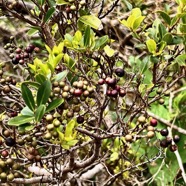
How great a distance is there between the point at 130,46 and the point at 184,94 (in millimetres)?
932

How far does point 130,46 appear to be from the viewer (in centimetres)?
275

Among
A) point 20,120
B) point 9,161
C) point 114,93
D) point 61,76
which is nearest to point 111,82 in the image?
point 114,93

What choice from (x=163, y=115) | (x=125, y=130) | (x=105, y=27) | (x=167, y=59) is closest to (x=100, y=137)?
(x=125, y=130)

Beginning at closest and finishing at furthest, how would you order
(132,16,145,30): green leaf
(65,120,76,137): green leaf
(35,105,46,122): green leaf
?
(35,105,46,122): green leaf < (65,120,76,137): green leaf < (132,16,145,30): green leaf

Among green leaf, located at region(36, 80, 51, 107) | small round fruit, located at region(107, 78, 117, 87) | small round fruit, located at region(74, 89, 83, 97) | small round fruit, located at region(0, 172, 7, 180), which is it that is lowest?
small round fruit, located at region(0, 172, 7, 180)

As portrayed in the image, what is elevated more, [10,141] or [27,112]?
[27,112]

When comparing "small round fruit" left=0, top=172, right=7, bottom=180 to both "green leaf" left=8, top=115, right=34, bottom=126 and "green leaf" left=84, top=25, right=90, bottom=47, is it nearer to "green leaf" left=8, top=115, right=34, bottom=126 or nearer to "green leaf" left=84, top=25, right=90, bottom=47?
"green leaf" left=8, top=115, right=34, bottom=126

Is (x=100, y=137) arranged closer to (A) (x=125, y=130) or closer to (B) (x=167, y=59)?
(A) (x=125, y=130)

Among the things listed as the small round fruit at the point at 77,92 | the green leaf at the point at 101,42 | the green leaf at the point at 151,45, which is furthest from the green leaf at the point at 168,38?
the small round fruit at the point at 77,92

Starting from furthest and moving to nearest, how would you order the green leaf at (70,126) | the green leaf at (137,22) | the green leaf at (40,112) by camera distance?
the green leaf at (137,22) < the green leaf at (70,126) < the green leaf at (40,112)

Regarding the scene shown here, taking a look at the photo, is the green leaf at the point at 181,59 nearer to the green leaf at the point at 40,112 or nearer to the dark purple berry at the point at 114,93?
the dark purple berry at the point at 114,93

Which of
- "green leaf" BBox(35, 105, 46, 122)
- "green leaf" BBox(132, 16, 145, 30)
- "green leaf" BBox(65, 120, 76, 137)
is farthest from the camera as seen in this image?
"green leaf" BBox(132, 16, 145, 30)

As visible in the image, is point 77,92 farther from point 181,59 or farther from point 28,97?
point 181,59

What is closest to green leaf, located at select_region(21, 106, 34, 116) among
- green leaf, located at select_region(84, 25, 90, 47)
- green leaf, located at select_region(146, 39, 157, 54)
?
green leaf, located at select_region(84, 25, 90, 47)
